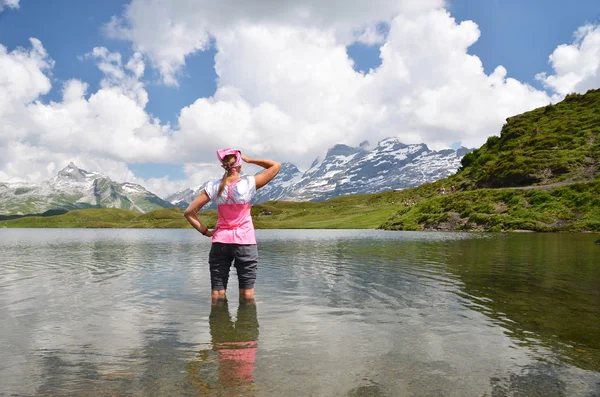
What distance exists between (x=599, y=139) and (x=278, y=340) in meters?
95.5

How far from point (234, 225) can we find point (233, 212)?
36 cm

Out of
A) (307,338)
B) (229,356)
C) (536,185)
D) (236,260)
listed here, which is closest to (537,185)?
(536,185)

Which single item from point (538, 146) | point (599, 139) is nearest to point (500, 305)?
point (599, 139)

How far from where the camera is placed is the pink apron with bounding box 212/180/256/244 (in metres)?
10.2

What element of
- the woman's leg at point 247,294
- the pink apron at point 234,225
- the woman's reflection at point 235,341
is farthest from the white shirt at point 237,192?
the woman's reflection at point 235,341

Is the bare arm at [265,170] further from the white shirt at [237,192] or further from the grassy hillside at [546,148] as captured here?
the grassy hillside at [546,148]

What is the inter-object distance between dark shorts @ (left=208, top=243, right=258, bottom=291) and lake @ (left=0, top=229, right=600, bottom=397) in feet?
2.73

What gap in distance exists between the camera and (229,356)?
6805mm

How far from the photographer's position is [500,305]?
444 inches

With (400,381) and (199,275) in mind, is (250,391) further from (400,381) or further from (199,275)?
(199,275)

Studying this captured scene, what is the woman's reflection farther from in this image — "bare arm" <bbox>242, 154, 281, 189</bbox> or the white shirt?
"bare arm" <bbox>242, 154, 281, 189</bbox>

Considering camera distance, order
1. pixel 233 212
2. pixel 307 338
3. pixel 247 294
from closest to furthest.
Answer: pixel 307 338 → pixel 233 212 → pixel 247 294

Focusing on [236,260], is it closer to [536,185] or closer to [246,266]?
[246,266]

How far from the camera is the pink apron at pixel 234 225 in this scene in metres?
10.2
